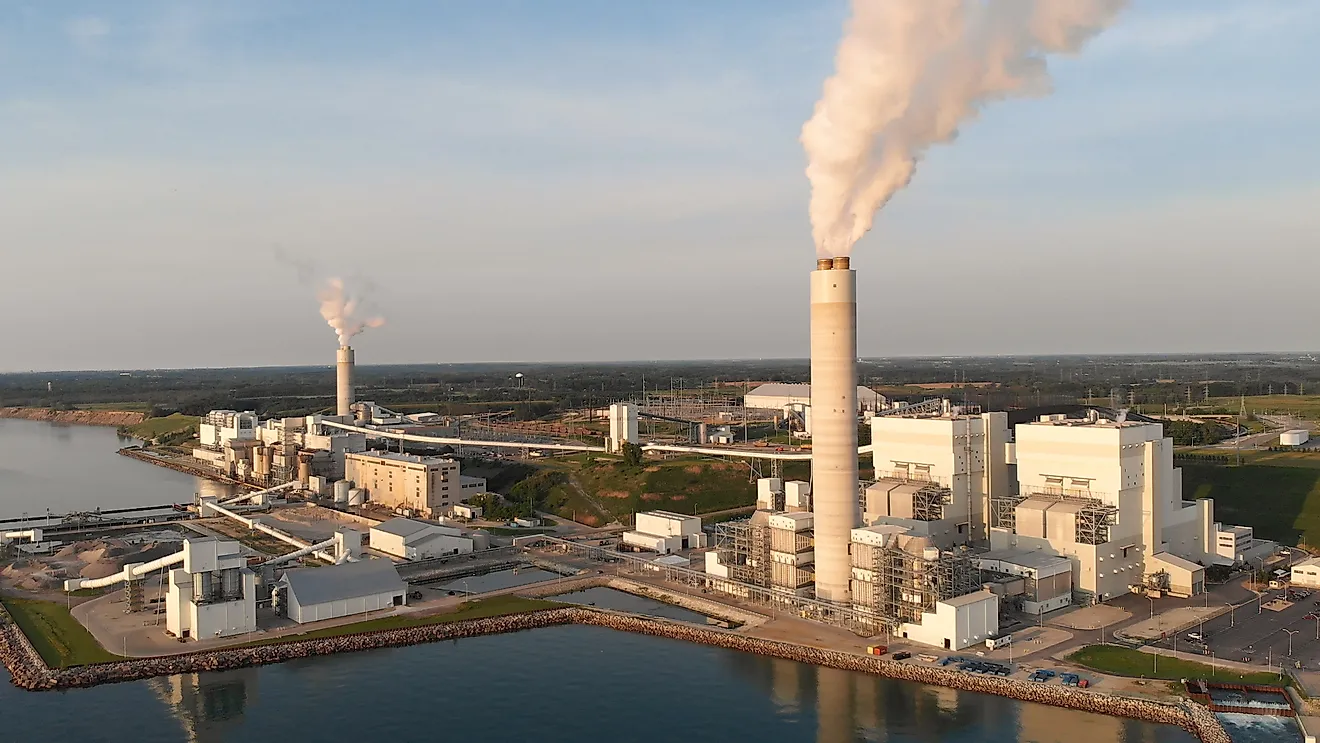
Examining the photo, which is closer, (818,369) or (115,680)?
(115,680)

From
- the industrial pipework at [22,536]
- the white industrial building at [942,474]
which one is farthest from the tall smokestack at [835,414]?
the industrial pipework at [22,536]

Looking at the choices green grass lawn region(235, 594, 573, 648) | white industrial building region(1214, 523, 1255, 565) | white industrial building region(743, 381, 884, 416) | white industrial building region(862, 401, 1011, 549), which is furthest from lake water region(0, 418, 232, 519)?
white industrial building region(1214, 523, 1255, 565)

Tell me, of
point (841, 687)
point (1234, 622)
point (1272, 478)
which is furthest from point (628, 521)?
point (1272, 478)

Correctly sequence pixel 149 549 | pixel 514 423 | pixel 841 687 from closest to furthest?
pixel 841 687
pixel 149 549
pixel 514 423

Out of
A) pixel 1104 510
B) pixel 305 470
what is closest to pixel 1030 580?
pixel 1104 510

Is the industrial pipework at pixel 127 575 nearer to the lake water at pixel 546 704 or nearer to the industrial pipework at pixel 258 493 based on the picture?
the lake water at pixel 546 704

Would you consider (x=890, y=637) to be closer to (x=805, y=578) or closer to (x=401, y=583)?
(x=805, y=578)

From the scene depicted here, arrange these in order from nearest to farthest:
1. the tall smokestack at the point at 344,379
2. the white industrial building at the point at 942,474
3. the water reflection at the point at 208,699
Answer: the water reflection at the point at 208,699, the white industrial building at the point at 942,474, the tall smokestack at the point at 344,379
